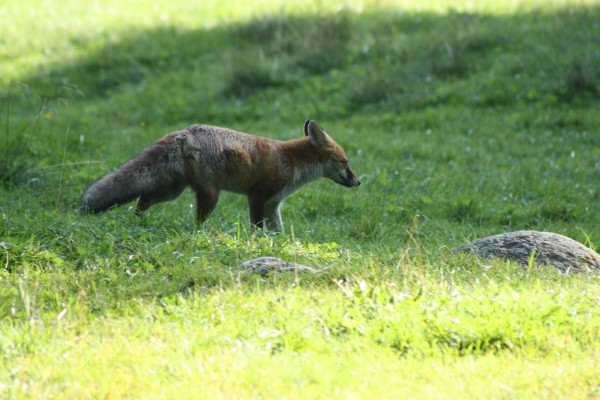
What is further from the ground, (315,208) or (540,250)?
(540,250)

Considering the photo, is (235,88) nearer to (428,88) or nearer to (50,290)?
(428,88)

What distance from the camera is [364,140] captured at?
13.4 meters

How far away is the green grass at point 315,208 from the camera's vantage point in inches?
202

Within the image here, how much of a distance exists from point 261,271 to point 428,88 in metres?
9.54

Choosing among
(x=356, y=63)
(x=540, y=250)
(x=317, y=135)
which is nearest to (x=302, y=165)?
(x=317, y=135)

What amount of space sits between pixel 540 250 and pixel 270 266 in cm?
235

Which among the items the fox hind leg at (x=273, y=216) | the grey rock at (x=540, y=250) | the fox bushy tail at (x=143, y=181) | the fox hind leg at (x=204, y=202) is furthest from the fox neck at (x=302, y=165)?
the grey rock at (x=540, y=250)

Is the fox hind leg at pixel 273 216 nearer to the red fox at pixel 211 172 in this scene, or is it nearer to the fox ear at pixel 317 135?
the red fox at pixel 211 172

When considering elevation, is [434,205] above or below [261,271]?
below

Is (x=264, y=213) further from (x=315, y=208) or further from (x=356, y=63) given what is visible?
(x=356, y=63)

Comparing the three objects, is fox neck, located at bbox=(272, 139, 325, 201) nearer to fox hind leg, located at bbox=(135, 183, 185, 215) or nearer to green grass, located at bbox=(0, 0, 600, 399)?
green grass, located at bbox=(0, 0, 600, 399)

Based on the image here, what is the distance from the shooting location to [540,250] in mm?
7305

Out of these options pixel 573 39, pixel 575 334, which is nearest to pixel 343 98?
pixel 573 39

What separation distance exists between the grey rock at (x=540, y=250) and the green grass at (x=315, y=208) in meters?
0.37
